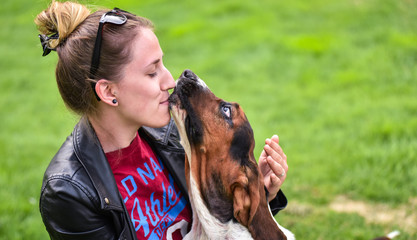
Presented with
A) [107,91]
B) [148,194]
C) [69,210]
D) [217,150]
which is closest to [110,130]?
[107,91]

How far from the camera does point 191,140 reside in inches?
130

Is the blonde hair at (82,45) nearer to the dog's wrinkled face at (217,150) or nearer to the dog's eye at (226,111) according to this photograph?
the dog's wrinkled face at (217,150)

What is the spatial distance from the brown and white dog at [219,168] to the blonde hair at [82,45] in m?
0.47

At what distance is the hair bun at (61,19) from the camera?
3102 millimetres

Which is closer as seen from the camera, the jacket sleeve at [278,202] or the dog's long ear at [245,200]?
the dog's long ear at [245,200]

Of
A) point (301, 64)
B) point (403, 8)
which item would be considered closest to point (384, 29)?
point (403, 8)

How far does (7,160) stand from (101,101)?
154 inches

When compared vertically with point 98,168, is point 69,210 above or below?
below

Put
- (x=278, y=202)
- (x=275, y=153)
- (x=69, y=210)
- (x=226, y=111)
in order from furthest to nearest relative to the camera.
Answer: (x=278, y=202), (x=275, y=153), (x=226, y=111), (x=69, y=210)

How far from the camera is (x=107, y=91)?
3.18 m

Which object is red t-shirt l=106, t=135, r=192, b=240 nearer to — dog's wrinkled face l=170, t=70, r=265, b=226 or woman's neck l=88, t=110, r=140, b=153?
woman's neck l=88, t=110, r=140, b=153

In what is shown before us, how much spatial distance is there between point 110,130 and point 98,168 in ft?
1.11

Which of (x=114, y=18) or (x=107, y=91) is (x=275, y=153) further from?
(x=114, y=18)

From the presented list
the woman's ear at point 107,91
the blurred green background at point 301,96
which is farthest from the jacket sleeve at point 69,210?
the blurred green background at point 301,96
